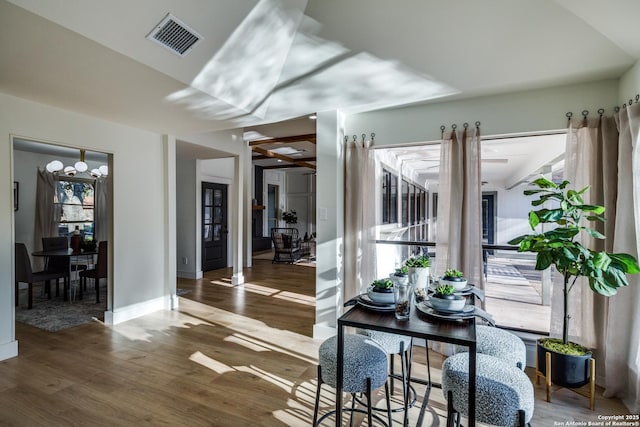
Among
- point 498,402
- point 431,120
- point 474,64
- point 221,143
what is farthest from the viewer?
point 221,143

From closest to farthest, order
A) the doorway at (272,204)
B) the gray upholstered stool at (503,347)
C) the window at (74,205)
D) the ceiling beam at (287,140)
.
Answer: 1. the gray upholstered stool at (503,347)
2. the ceiling beam at (287,140)
3. the window at (74,205)
4. the doorway at (272,204)

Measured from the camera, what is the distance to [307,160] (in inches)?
426

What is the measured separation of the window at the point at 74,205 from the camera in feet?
23.5

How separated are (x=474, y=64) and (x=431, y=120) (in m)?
0.67

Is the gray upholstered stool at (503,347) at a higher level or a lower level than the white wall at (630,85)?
lower

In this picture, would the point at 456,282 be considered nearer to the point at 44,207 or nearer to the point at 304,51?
the point at 304,51

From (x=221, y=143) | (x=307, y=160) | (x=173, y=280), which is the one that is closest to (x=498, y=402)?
(x=173, y=280)

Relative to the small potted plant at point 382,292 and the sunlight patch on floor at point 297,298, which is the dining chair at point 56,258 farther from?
the small potted plant at point 382,292

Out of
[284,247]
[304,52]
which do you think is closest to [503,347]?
[304,52]

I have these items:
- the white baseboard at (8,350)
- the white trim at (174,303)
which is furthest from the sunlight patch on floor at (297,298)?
the white baseboard at (8,350)

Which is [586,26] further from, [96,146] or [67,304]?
[67,304]

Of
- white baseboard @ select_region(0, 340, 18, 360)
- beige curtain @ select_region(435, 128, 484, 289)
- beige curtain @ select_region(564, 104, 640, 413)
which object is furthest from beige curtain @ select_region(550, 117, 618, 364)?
white baseboard @ select_region(0, 340, 18, 360)

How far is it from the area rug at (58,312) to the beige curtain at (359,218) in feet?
11.5

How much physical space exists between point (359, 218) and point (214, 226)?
523cm
